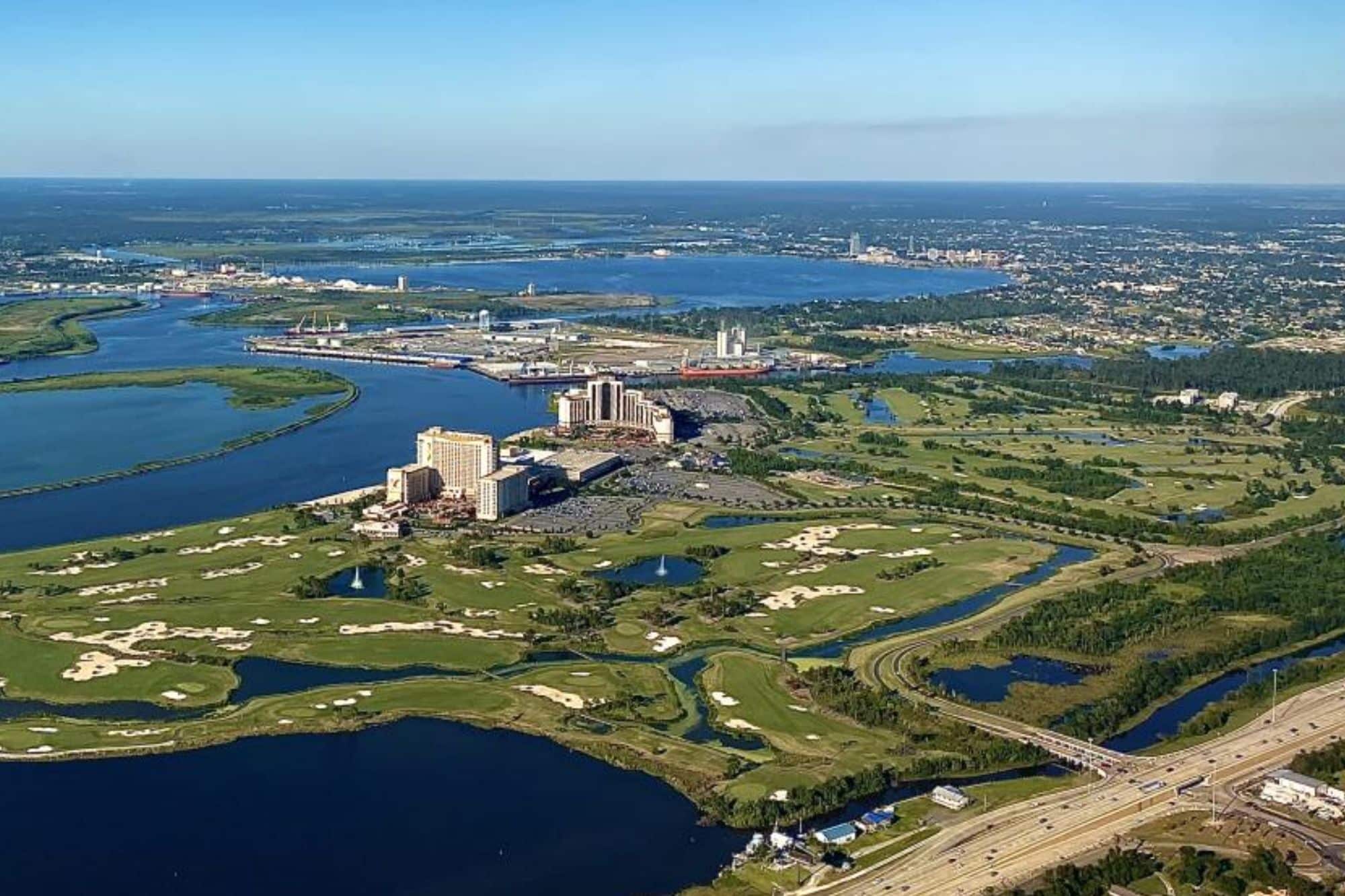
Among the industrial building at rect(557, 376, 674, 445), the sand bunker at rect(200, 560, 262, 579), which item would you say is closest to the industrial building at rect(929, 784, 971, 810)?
the sand bunker at rect(200, 560, 262, 579)

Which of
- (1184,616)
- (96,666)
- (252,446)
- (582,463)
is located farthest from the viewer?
(252,446)

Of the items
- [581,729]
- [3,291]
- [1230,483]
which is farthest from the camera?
[3,291]

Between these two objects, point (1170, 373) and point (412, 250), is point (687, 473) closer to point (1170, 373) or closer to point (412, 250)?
point (1170, 373)

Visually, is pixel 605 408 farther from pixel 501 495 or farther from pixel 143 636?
pixel 143 636

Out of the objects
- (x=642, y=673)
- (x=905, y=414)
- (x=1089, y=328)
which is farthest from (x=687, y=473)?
(x=1089, y=328)

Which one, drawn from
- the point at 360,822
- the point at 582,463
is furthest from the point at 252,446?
the point at 360,822

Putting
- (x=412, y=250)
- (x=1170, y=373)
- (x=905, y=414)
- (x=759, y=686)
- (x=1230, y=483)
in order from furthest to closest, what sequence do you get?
1. (x=412, y=250)
2. (x=1170, y=373)
3. (x=905, y=414)
4. (x=1230, y=483)
5. (x=759, y=686)

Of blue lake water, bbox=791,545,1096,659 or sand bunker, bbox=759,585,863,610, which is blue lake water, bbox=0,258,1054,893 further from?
sand bunker, bbox=759,585,863,610
